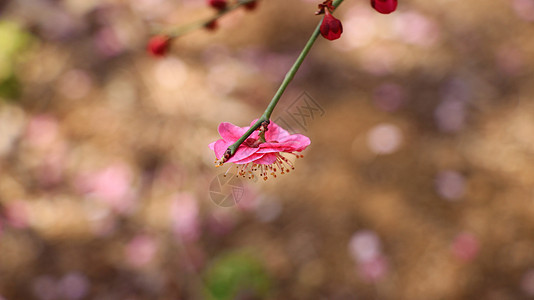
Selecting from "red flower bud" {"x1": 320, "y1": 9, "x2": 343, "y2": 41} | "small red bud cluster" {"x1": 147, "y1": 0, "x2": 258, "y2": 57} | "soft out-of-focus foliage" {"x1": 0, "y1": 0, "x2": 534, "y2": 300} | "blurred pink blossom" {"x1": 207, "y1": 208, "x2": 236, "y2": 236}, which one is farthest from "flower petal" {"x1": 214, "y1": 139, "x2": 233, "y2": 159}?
"blurred pink blossom" {"x1": 207, "y1": 208, "x2": 236, "y2": 236}

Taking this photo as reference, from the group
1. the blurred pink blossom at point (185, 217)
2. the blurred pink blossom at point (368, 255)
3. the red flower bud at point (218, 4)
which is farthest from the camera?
the blurred pink blossom at point (185, 217)

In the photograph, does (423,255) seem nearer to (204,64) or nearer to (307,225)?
(307,225)

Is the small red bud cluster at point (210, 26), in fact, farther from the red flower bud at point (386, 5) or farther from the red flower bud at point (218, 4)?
the red flower bud at point (386, 5)

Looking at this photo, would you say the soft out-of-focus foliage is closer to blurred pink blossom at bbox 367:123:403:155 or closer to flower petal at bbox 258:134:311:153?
blurred pink blossom at bbox 367:123:403:155

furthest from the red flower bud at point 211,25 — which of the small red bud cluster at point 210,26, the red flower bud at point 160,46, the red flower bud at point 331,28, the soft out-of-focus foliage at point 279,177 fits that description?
the soft out-of-focus foliage at point 279,177

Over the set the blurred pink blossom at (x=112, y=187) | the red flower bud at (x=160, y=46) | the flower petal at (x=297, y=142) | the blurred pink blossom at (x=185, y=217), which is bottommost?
the flower petal at (x=297, y=142)
